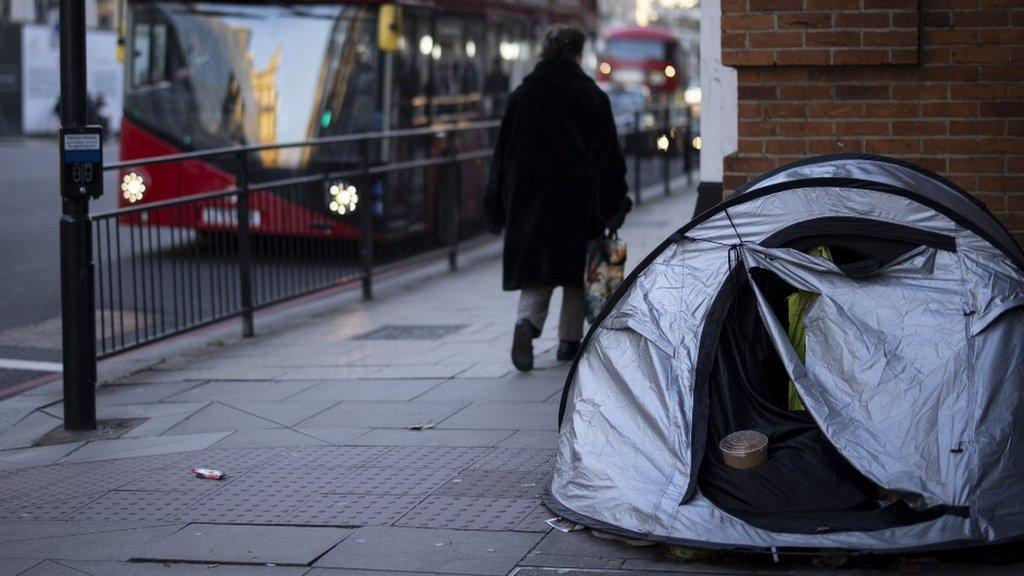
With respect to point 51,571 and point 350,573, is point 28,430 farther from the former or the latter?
point 350,573

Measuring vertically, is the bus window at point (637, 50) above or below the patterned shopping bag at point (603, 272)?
above

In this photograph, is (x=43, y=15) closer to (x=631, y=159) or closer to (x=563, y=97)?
(x=631, y=159)

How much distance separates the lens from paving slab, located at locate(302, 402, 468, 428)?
7332 mm

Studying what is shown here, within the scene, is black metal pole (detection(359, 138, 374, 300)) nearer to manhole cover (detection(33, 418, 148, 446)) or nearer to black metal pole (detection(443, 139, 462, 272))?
black metal pole (detection(443, 139, 462, 272))

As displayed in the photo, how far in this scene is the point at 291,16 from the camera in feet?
48.3

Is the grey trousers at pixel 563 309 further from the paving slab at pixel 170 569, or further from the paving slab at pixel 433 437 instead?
the paving slab at pixel 170 569

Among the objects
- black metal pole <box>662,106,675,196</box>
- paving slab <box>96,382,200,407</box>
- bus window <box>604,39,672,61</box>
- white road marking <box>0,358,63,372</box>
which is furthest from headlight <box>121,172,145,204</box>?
bus window <box>604,39,672,61</box>

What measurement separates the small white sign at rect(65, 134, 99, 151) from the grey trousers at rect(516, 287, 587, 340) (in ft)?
8.01

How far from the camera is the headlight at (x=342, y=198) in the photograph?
37.8 feet

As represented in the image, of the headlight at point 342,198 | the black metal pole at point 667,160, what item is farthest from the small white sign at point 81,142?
the black metal pole at point 667,160

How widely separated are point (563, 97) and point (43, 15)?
119ft

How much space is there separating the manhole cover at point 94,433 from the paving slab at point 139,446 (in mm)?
124

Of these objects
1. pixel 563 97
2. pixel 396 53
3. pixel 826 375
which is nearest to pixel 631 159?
pixel 396 53

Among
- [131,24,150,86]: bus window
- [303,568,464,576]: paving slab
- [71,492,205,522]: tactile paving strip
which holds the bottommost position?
[71,492,205,522]: tactile paving strip
